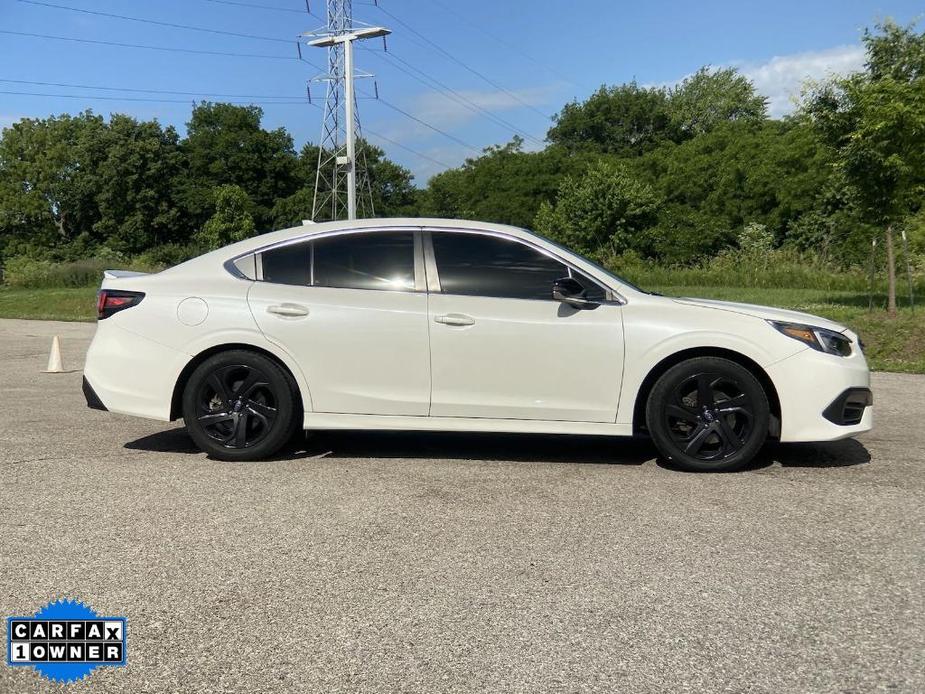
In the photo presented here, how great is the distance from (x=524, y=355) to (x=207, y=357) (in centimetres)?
219

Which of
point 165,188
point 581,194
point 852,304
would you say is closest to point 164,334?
point 852,304

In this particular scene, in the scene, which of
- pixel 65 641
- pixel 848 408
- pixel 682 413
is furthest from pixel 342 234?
pixel 848 408

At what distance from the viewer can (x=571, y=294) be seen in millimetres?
5305

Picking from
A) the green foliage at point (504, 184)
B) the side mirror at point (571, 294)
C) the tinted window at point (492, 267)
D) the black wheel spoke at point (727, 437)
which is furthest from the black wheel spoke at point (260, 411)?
the green foliage at point (504, 184)

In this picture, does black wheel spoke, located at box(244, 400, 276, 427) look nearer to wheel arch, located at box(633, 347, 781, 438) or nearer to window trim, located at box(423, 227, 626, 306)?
window trim, located at box(423, 227, 626, 306)

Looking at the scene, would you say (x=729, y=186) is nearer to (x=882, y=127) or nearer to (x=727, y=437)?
(x=882, y=127)

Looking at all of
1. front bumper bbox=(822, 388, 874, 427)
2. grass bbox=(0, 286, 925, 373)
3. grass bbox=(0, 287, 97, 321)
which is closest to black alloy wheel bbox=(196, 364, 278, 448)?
front bumper bbox=(822, 388, 874, 427)

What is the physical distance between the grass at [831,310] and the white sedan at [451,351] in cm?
770

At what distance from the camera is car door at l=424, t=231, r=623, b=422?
532 cm

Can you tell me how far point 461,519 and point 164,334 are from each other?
2.61m

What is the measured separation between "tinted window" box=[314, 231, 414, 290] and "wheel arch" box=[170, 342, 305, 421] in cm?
61

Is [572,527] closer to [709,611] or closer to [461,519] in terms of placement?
[461,519]

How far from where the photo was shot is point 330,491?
193 inches

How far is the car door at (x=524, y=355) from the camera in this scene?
17.5 ft
